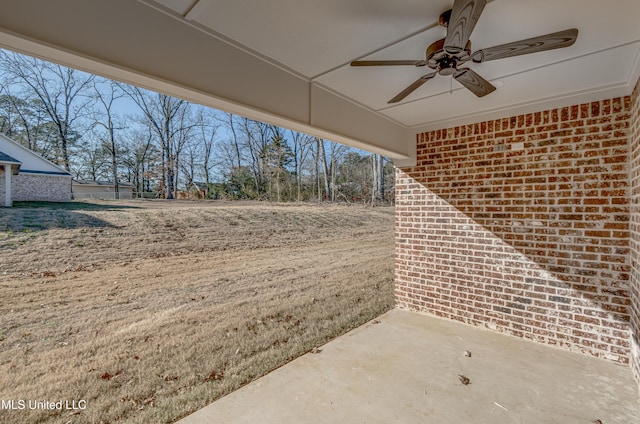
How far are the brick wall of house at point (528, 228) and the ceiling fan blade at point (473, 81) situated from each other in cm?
155

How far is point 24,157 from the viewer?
281 centimetres

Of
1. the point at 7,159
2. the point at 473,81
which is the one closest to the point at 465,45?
the point at 473,81

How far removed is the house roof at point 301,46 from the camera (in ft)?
4.64

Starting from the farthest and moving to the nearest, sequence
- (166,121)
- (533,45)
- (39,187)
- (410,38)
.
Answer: (166,121)
(39,187)
(410,38)
(533,45)

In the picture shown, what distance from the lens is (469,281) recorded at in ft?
11.5

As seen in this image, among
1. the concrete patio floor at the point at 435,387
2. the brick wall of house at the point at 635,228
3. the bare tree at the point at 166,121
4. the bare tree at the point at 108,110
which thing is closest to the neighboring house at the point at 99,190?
the bare tree at the point at 108,110

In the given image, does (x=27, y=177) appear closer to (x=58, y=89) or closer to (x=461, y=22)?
(x=58, y=89)

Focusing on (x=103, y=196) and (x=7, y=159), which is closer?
(x=7, y=159)

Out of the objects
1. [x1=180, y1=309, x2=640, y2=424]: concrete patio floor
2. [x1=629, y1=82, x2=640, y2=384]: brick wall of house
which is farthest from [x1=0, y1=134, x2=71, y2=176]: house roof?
[x1=629, y1=82, x2=640, y2=384]: brick wall of house

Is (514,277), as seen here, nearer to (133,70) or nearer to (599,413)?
(599,413)

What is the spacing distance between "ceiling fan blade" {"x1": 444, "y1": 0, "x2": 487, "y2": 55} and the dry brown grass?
9.13ft

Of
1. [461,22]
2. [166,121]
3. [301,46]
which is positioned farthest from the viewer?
[166,121]

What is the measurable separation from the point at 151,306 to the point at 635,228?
4817 millimetres

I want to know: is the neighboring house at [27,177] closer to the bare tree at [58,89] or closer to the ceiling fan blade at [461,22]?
the bare tree at [58,89]
